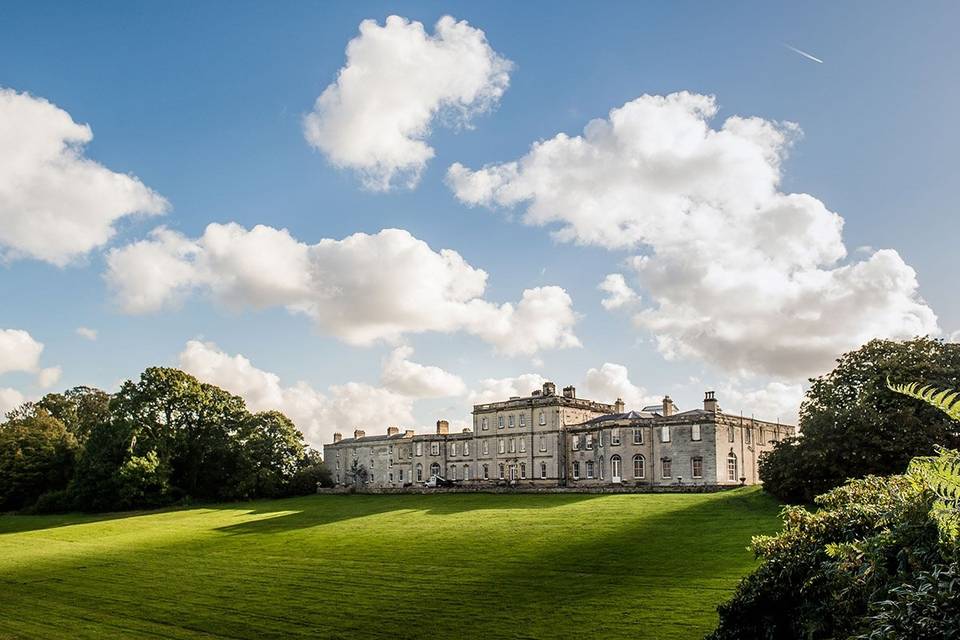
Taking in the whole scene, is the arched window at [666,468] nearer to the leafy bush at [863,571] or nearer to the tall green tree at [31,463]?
the leafy bush at [863,571]

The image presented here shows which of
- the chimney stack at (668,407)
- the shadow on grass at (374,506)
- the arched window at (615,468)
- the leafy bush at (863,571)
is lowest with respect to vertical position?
the shadow on grass at (374,506)

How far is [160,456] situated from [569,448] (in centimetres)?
4080

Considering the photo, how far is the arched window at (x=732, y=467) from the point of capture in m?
67.8

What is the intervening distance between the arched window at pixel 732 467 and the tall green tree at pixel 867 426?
20.3 m

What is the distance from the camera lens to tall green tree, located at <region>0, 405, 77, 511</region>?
8038 cm

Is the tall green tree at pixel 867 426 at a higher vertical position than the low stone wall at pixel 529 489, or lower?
higher

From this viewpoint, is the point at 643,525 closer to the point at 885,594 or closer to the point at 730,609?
the point at 730,609

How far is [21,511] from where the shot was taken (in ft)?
256

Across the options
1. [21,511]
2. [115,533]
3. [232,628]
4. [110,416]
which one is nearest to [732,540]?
[232,628]

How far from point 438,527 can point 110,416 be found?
155ft

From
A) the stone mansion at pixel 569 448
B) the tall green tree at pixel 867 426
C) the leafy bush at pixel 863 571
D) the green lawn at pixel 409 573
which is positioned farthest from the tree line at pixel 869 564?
the stone mansion at pixel 569 448

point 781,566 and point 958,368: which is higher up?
point 958,368

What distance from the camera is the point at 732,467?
224 ft

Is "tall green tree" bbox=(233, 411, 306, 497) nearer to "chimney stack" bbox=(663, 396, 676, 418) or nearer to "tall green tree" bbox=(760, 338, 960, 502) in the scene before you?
"chimney stack" bbox=(663, 396, 676, 418)
